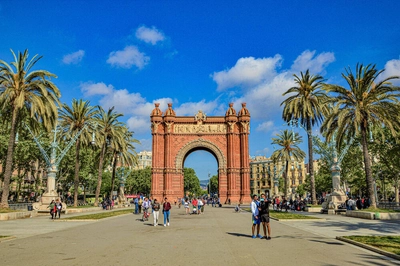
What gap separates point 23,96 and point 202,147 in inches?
1397

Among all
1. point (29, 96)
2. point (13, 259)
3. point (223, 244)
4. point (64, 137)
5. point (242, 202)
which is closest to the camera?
point (13, 259)

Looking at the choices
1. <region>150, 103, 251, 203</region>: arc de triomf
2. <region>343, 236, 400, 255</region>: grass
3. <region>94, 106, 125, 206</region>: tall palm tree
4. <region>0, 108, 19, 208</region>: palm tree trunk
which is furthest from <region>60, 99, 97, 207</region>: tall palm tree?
<region>343, 236, 400, 255</region>: grass

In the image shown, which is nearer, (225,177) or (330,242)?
(330,242)

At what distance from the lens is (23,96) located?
2464 cm

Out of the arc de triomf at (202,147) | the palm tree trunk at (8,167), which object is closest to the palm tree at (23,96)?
the palm tree trunk at (8,167)

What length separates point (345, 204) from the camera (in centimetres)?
3091

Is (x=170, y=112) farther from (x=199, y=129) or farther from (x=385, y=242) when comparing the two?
(x=385, y=242)

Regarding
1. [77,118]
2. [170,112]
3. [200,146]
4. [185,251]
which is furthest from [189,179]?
[185,251]

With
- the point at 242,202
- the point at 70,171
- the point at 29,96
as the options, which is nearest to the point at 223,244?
the point at 29,96

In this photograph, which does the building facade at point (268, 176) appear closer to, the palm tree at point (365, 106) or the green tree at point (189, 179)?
the green tree at point (189, 179)

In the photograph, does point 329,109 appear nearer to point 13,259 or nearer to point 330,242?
point 330,242

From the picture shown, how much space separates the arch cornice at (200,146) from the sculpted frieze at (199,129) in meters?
1.72

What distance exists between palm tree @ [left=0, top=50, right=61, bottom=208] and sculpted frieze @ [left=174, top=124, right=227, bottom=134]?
102 feet

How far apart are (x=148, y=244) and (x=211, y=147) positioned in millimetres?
44713
